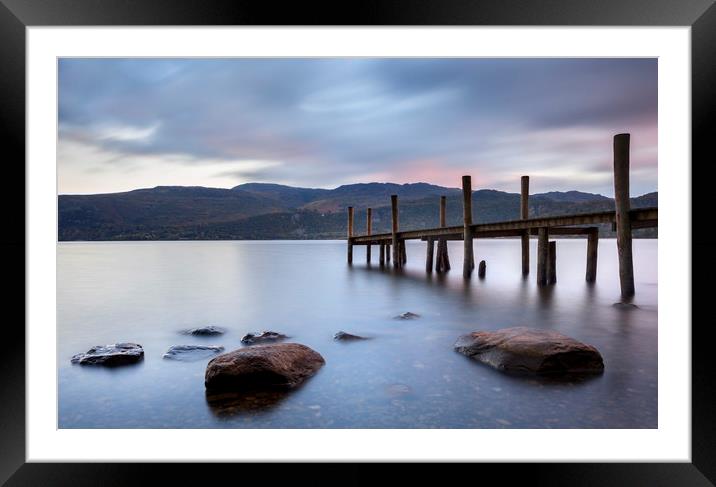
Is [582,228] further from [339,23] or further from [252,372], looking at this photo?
[339,23]

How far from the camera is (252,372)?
4.24m

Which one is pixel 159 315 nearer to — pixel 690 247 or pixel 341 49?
pixel 341 49

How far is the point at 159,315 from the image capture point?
35.0ft

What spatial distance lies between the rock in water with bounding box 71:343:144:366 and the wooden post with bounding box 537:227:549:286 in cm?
922

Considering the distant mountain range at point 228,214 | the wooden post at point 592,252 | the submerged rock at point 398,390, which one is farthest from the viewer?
the distant mountain range at point 228,214

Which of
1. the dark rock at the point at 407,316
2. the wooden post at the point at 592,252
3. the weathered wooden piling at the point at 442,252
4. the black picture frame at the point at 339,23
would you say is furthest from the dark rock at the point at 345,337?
the weathered wooden piling at the point at 442,252

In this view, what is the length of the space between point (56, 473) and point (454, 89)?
115 ft

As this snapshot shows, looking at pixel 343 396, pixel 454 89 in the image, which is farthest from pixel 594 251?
pixel 454 89

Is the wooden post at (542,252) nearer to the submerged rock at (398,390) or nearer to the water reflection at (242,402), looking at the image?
the submerged rock at (398,390)

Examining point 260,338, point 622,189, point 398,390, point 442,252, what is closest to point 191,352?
point 260,338

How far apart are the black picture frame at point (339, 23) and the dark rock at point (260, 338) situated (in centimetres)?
422

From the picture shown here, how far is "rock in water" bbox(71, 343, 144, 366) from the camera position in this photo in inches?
214

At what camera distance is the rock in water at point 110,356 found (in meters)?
5.45

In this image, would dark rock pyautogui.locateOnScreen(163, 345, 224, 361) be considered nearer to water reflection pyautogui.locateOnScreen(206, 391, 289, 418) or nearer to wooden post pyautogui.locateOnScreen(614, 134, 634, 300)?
water reflection pyautogui.locateOnScreen(206, 391, 289, 418)
